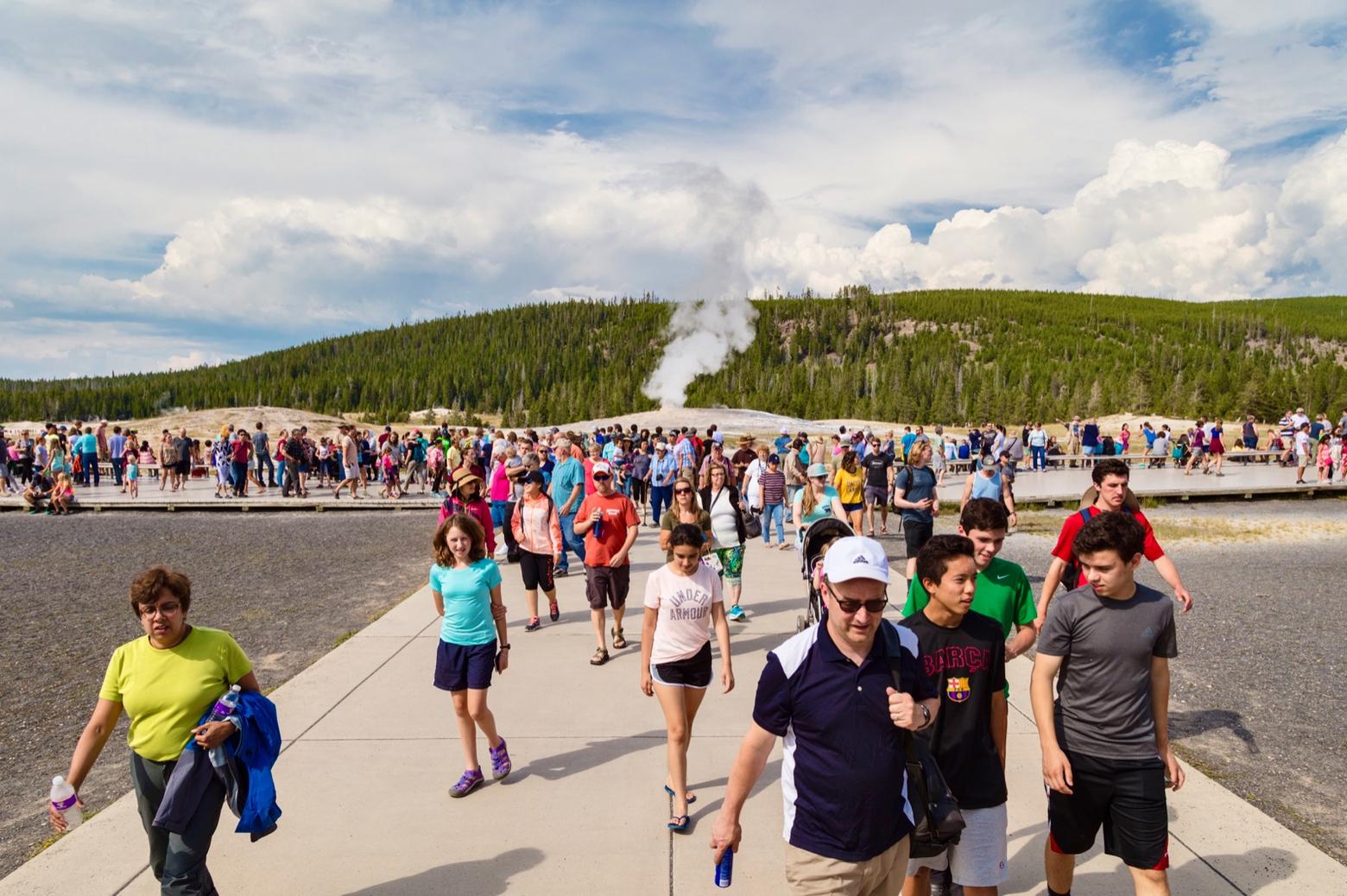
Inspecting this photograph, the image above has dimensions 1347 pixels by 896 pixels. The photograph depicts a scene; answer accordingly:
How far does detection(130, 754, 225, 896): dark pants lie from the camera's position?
9.78ft

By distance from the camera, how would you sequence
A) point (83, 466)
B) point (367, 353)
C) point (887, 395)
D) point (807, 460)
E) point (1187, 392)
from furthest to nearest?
point (367, 353) < point (887, 395) < point (1187, 392) < point (83, 466) < point (807, 460)

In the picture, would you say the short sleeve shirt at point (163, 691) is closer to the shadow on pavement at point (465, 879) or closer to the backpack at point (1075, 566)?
the shadow on pavement at point (465, 879)

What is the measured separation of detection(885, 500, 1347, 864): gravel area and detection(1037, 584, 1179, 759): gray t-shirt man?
6.79 feet

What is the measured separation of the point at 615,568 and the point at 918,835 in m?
4.47

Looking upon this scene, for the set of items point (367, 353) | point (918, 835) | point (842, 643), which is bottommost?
point (918, 835)

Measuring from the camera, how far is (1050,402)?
10194cm

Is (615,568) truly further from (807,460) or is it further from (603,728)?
(807,460)

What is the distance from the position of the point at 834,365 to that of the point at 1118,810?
500ft

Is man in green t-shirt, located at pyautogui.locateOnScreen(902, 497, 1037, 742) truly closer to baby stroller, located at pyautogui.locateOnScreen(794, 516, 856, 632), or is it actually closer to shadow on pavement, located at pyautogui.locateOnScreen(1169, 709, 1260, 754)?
baby stroller, located at pyautogui.locateOnScreen(794, 516, 856, 632)

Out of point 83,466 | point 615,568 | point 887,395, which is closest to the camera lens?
point 615,568

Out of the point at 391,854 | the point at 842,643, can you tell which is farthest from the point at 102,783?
the point at 842,643

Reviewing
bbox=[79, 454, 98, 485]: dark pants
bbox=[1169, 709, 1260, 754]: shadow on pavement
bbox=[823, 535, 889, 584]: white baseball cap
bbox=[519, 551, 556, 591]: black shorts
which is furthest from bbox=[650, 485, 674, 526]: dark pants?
bbox=[79, 454, 98, 485]: dark pants

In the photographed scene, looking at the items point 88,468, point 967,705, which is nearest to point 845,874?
point 967,705

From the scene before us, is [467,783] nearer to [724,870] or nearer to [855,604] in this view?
[724,870]
